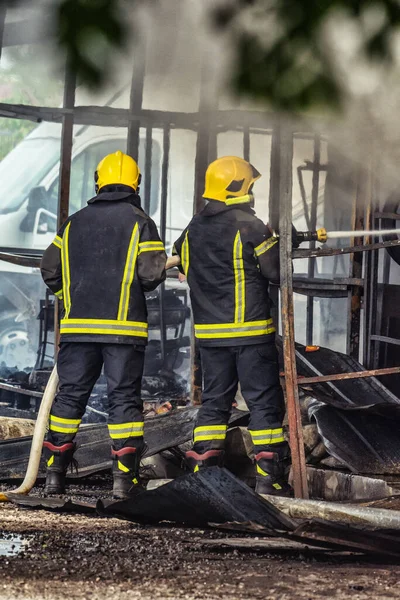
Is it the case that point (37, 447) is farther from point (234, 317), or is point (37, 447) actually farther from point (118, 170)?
point (118, 170)

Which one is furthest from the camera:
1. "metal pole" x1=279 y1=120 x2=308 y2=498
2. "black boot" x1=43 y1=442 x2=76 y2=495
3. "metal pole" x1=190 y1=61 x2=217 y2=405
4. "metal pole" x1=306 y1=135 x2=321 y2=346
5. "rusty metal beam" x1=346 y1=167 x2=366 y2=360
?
"metal pole" x1=306 y1=135 x2=321 y2=346

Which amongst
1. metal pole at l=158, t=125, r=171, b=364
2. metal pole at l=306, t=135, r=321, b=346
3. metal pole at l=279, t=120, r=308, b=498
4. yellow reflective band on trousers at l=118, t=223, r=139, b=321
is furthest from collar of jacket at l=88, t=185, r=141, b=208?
metal pole at l=158, t=125, r=171, b=364

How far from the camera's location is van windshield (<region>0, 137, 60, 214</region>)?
1079 centimetres

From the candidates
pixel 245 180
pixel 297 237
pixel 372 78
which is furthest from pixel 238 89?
pixel 245 180

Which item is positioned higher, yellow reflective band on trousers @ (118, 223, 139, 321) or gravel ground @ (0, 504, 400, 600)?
yellow reflective band on trousers @ (118, 223, 139, 321)

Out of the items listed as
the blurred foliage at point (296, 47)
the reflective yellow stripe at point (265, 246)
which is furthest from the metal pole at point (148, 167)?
the blurred foliage at point (296, 47)

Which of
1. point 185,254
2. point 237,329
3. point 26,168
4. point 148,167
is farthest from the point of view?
point 26,168

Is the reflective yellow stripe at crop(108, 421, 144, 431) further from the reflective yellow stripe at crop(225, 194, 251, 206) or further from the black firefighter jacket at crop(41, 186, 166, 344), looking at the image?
the reflective yellow stripe at crop(225, 194, 251, 206)

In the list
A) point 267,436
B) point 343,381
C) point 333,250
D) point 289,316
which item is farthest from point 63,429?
point 343,381

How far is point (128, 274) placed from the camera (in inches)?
203

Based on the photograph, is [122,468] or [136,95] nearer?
[122,468]

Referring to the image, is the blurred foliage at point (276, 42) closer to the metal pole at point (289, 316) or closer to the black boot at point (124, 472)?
the metal pole at point (289, 316)

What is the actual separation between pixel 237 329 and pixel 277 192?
8.05ft

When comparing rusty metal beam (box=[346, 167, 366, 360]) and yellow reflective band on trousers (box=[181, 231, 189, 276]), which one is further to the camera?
rusty metal beam (box=[346, 167, 366, 360])
